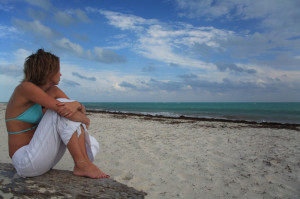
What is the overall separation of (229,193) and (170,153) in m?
2.02

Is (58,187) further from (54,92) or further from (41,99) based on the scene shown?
(54,92)

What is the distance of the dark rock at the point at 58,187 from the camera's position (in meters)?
1.99

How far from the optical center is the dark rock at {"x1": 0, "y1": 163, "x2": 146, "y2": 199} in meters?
1.99

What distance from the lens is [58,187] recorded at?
2160mm

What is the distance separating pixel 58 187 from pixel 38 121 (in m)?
0.78

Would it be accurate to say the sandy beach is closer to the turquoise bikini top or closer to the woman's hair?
the turquoise bikini top

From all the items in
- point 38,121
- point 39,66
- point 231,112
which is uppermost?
point 39,66

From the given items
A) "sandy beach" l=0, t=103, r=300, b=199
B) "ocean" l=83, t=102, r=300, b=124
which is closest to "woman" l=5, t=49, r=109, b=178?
"sandy beach" l=0, t=103, r=300, b=199

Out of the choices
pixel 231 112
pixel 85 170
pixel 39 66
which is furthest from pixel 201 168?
pixel 231 112

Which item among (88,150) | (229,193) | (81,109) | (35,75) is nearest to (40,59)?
(35,75)

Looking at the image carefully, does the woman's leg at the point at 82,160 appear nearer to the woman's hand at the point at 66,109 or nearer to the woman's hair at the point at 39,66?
the woman's hand at the point at 66,109

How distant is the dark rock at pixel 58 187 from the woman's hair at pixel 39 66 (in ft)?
3.55

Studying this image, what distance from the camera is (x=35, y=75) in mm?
2238

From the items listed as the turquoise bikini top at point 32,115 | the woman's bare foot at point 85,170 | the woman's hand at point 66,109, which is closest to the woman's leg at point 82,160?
the woman's bare foot at point 85,170
